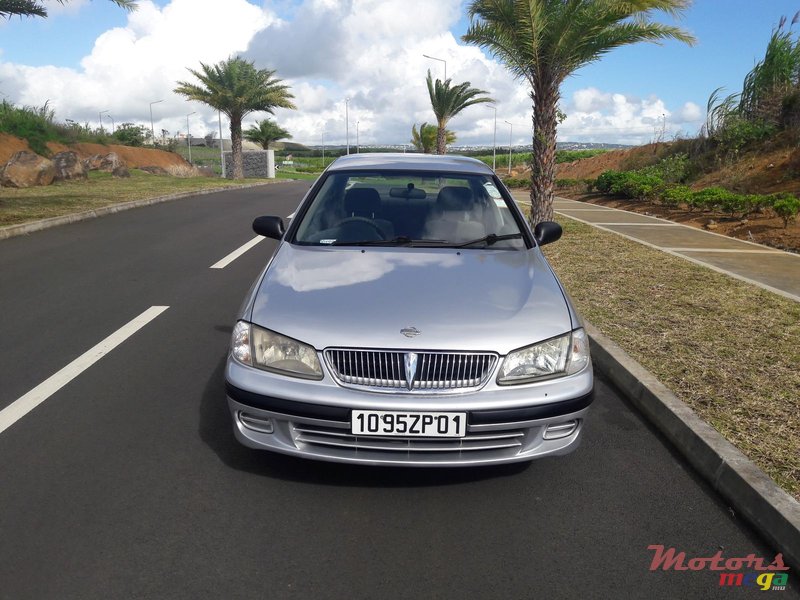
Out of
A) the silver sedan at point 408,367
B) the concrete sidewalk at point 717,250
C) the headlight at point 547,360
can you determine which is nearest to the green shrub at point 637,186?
the concrete sidewalk at point 717,250

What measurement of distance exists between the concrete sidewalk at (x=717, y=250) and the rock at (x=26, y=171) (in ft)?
56.6

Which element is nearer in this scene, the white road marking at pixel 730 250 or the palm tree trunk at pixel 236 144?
the white road marking at pixel 730 250

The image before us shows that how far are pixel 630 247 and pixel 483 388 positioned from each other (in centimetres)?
873

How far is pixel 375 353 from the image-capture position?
3.06 m

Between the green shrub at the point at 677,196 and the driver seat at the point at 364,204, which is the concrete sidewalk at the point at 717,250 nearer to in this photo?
the green shrub at the point at 677,196

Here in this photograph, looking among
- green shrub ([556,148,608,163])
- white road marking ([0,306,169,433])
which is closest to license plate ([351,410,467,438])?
white road marking ([0,306,169,433])

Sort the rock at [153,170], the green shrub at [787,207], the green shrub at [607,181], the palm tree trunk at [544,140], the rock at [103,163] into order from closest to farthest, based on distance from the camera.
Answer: the green shrub at [787,207]
the palm tree trunk at [544,140]
the green shrub at [607,181]
the rock at [103,163]
the rock at [153,170]

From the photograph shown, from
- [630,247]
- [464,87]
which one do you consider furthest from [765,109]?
[464,87]

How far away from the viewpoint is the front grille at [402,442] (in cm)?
307

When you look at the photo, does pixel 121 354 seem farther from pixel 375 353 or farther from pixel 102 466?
pixel 375 353

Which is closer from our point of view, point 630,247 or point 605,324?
point 605,324

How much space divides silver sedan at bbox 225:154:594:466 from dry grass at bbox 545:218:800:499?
1204 millimetres

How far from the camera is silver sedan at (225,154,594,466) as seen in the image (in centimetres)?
304

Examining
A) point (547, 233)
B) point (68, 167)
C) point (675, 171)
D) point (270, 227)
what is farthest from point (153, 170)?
point (547, 233)
